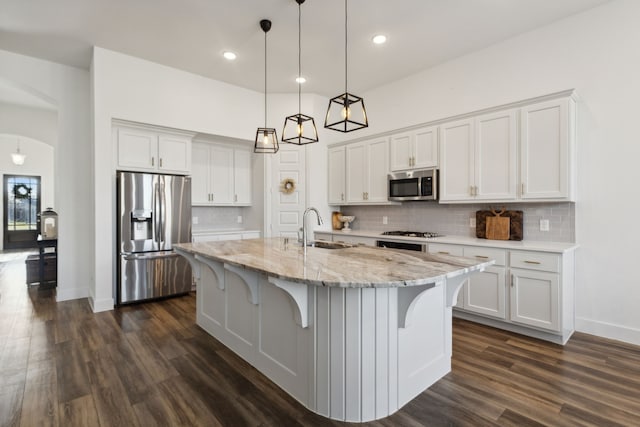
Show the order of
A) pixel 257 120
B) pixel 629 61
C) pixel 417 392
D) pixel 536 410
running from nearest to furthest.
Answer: pixel 536 410 < pixel 417 392 < pixel 629 61 < pixel 257 120

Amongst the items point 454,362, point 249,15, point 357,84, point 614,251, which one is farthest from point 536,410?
point 357,84

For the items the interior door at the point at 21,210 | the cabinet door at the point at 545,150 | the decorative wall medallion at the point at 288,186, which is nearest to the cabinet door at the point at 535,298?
the cabinet door at the point at 545,150

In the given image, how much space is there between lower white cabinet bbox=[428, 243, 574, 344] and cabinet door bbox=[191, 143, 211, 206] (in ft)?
13.0

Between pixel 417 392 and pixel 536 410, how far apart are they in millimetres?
697

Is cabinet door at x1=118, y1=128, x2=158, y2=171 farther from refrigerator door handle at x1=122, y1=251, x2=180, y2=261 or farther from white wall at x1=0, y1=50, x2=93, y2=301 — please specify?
refrigerator door handle at x1=122, y1=251, x2=180, y2=261

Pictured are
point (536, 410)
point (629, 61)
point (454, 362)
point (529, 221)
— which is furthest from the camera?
point (529, 221)

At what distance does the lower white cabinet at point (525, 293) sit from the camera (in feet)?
9.29

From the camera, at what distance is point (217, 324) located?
9.68 ft

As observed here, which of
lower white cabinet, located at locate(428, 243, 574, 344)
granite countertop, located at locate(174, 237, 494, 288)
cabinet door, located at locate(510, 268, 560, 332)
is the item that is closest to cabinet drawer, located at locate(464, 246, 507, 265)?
lower white cabinet, located at locate(428, 243, 574, 344)

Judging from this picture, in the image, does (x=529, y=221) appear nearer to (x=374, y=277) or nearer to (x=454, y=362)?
(x=454, y=362)

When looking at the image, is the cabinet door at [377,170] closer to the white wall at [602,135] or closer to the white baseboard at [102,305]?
the white wall at [602,135]

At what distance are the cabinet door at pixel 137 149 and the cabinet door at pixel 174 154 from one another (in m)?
0.08

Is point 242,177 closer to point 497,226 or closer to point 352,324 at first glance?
point 497,226

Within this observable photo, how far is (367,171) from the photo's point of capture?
4.80 meters
